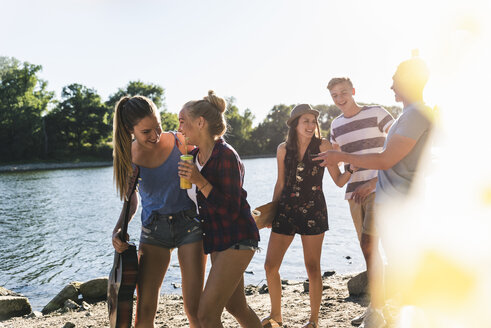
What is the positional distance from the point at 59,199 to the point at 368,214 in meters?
25.9

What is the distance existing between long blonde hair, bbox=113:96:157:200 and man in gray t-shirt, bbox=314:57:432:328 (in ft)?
4.81

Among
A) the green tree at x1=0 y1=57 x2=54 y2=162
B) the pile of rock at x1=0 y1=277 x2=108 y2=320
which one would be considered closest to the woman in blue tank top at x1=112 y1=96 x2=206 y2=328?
the pile of rock at x1=0 y1=277 x2=108 y2=320

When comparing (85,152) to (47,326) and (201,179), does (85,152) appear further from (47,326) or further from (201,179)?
(201,179)

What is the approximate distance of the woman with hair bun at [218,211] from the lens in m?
2.74

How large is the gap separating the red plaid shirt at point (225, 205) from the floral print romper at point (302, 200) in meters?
1.31

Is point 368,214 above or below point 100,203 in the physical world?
above

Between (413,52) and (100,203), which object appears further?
(100,203)

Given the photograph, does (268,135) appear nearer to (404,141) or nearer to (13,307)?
(13,307)

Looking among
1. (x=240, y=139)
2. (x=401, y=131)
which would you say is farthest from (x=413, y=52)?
(x=240, y=139)

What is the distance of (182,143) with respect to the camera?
323cm

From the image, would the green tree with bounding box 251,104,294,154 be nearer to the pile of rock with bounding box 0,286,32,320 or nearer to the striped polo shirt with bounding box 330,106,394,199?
the pile of rock with bounding box 0,286,32,320

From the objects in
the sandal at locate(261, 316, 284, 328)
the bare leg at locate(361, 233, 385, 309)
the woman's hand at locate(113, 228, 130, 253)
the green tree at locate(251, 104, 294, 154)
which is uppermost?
the green tree at locate(251, 104, 294, 154)

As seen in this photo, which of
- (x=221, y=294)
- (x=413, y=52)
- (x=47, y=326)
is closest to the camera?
(x=221, y=294)

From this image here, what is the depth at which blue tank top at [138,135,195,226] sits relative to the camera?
3.19 meters
